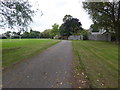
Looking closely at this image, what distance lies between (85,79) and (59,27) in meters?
64.4

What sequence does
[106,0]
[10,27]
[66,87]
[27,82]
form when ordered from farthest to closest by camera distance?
[106,0] → [10,27] → [27,82] → [66,87]

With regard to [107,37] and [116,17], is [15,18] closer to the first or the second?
[116,17]

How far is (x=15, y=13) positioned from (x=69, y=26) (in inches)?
1993

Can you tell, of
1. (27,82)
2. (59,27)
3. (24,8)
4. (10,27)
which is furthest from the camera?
(59,27)

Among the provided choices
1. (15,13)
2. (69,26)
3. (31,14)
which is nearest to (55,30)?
(69,26)

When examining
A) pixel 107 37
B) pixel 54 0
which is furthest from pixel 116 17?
pixel 54 0

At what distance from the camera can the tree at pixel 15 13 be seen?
A: 10.7 m

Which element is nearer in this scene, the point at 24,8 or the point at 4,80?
the point at 4,80

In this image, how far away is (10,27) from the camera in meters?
11.7

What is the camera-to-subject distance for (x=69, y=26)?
198 ft

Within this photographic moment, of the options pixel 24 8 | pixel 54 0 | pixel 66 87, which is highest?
pixel 54 0

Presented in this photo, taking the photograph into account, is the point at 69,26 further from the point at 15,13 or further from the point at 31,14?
the point at 15,13

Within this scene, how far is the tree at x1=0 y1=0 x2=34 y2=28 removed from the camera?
423 inches

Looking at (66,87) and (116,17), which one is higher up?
(116,17)
